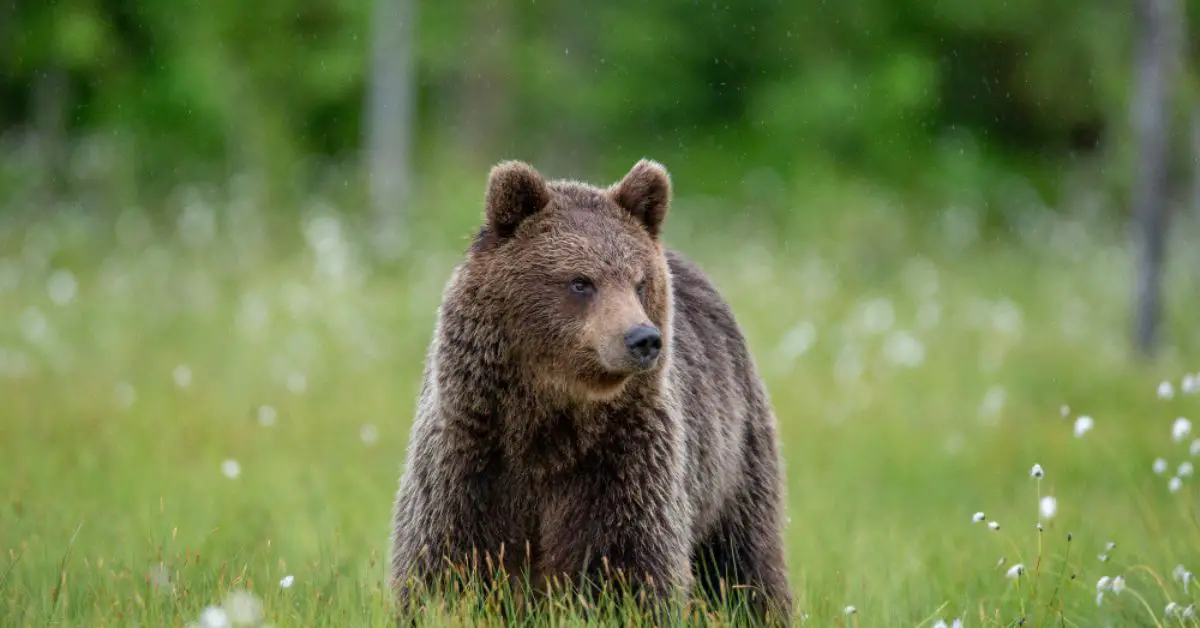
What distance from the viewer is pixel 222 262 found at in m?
13.7

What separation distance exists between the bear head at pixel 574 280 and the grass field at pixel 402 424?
0.88 meters

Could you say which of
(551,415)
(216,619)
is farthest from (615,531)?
(216,619)

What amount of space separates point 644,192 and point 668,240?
38.6ft

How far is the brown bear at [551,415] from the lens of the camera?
4.49 m

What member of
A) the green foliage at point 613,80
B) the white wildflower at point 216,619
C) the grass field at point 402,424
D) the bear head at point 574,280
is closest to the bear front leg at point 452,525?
the grass field at point 402,424

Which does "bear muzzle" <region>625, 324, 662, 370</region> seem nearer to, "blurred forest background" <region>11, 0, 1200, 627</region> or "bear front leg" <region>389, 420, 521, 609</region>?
"bear front leg" <region>389, 420, 521, 609</region>

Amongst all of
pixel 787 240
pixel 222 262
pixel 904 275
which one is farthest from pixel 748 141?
pixel 222 262

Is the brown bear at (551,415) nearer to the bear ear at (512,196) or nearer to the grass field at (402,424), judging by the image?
the bear ear at (512,196)

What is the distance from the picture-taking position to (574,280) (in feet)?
15.1

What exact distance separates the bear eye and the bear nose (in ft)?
1.14

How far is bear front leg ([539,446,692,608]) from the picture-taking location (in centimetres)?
447

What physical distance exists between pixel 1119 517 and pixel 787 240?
36.0 feet

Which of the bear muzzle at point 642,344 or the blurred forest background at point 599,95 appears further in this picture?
the blurred forest background at point 599,95

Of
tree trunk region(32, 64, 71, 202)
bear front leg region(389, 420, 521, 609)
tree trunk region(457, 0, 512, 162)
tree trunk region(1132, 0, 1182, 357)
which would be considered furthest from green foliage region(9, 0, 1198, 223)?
bear front leg region(389, 420, 521, 609)
